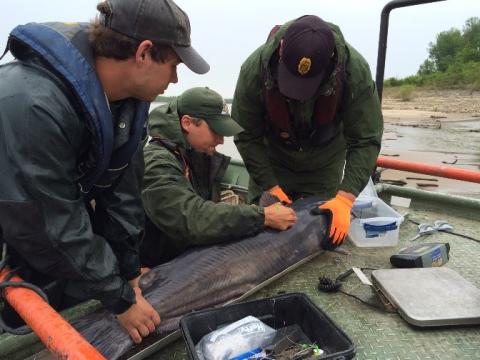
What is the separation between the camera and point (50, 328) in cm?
118

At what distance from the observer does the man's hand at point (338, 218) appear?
8.30 feet

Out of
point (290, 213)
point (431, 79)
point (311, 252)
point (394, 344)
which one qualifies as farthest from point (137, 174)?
point (431, 79)

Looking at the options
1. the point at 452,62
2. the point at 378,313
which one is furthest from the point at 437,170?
the point at 452,62

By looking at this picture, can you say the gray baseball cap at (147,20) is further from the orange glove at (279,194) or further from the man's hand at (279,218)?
the orange glove at (279,194)

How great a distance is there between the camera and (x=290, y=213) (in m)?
2.46

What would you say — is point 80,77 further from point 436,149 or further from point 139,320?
point 436,149

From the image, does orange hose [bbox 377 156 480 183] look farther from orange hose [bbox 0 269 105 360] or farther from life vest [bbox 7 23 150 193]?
orange hose [bbox 0 269 105 360]

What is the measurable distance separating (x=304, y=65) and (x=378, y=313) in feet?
Result: 4.29

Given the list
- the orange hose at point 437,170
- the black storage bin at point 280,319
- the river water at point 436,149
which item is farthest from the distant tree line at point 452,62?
the black storage bin at point 280,319

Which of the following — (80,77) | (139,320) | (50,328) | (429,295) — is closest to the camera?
(50,328)

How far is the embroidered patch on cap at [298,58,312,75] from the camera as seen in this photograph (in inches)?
94.2

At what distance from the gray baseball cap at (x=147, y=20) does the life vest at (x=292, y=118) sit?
1.24 meters

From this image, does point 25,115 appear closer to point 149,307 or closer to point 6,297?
point 6,297

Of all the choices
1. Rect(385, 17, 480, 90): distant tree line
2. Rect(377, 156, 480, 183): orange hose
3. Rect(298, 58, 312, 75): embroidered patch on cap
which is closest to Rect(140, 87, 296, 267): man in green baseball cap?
Rect(298, 58, 312, 75): embroidered patch on cap
